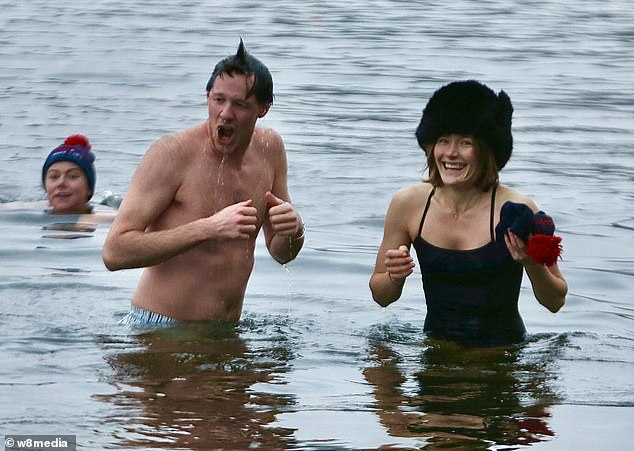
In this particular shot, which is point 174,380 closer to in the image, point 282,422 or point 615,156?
point 282,422

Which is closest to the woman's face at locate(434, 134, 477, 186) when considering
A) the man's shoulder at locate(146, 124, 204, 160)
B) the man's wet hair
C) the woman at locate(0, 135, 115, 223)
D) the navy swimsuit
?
the navy swimsuit

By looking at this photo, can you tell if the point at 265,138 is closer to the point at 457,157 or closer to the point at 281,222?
the point at 281,222

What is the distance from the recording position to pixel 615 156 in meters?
16.1

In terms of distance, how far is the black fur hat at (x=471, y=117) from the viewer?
8.02 m

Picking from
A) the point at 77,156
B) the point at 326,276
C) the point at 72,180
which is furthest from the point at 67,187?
the point at 326,276

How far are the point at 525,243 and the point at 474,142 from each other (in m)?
0.70

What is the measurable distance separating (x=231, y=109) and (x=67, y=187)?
212 inches

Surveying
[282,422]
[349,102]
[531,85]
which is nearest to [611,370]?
[282,422]

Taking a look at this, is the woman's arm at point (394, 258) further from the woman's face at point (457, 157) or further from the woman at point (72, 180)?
the woman at point (72, 180)

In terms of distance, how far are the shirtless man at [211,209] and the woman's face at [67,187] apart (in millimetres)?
4486

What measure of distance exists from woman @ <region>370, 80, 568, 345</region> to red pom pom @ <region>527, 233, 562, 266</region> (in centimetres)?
18

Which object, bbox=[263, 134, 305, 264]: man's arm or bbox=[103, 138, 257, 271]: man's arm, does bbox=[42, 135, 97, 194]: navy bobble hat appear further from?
bbox=[103, 138, 257, 271]: man's arm

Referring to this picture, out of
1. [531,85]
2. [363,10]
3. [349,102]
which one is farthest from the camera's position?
[363,10]

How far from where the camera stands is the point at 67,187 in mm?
13195
